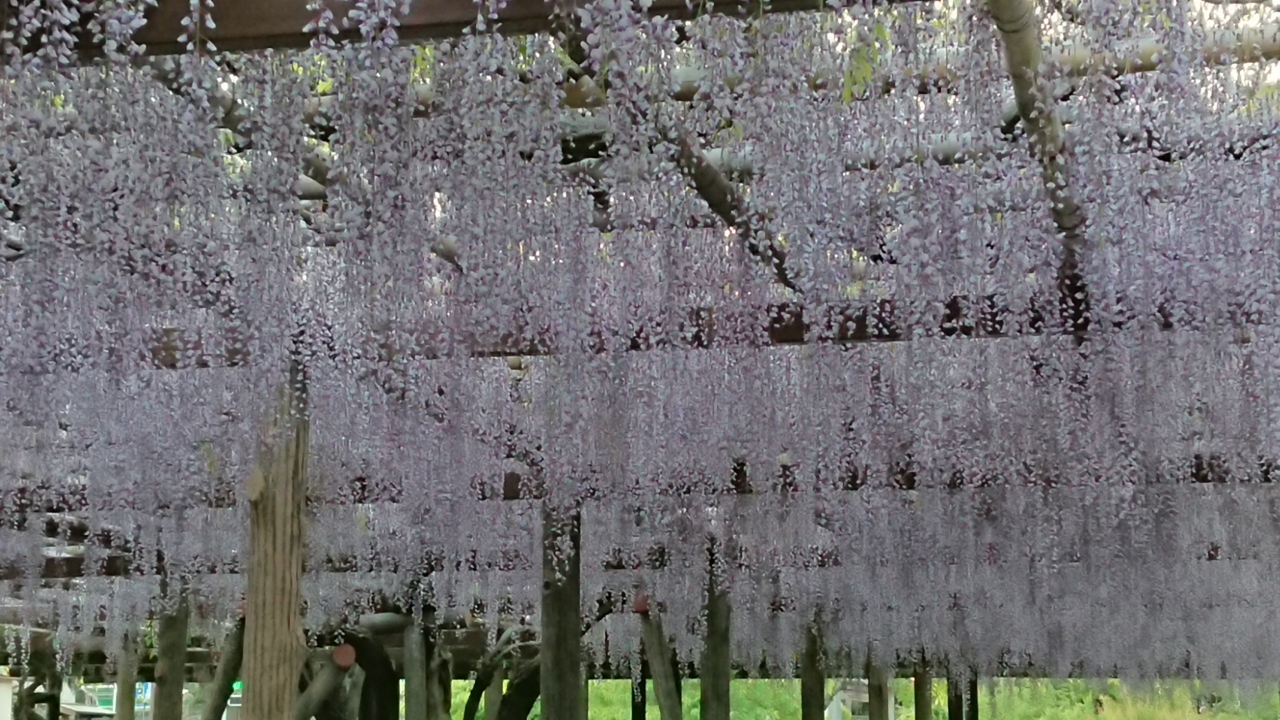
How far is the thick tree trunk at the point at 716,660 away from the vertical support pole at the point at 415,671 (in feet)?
7.73

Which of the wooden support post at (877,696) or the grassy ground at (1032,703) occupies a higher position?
the wooden support post at (877,696)

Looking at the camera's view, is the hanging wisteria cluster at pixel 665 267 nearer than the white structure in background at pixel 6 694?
Yes

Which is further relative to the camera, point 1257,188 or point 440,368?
point 440,368

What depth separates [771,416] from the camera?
5996mm

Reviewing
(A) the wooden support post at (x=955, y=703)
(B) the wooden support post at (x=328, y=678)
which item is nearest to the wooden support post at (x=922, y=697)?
(A) the wooden support post at (x=955, y=703)

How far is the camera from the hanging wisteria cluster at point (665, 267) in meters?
3.31

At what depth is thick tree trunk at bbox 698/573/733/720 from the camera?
33.1 feet

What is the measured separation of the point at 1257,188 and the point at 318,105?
107 inches

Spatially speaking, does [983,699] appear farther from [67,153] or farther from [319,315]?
[67,153]

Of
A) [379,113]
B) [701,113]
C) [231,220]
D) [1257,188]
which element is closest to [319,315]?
[231,220]

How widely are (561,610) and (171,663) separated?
14.9 ft

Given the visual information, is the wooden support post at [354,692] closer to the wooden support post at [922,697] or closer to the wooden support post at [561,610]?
the wooden support post at [561,610]

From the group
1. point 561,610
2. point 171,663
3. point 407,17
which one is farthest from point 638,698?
point 407,17

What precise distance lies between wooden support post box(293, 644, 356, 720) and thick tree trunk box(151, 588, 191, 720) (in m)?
0.94
